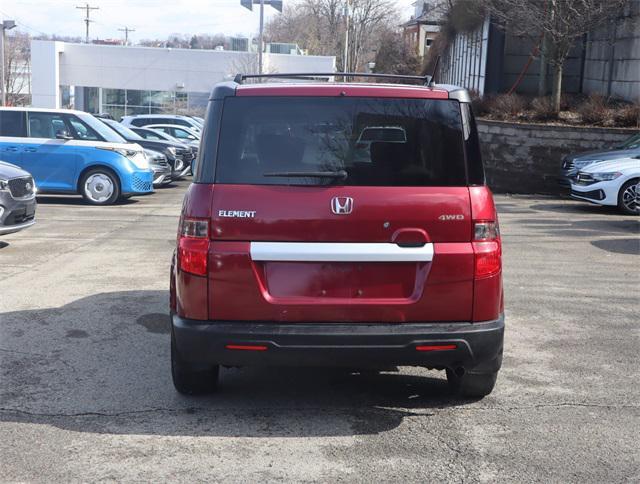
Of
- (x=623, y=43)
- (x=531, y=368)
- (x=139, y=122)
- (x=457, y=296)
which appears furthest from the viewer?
(x=139, y=122)

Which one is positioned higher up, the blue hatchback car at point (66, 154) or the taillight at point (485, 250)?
the taillight at point (485, 250)

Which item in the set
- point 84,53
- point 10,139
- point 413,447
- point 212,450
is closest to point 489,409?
point 413,447

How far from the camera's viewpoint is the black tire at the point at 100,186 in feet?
55.1

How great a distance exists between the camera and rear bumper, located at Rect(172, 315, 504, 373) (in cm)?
462

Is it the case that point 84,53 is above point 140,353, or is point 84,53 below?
above

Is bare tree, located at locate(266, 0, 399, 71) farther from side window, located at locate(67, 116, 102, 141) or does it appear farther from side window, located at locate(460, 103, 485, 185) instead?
side window, located at locate(460, 103, 485, 185)

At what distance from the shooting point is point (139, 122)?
87.4ft

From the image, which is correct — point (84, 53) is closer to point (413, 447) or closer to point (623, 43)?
point (623, 43)

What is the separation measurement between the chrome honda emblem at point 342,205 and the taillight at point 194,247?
0.71 m

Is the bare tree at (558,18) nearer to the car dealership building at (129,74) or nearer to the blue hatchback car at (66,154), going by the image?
the blue hatchback car at (66,154)

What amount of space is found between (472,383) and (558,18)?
60.7 ft

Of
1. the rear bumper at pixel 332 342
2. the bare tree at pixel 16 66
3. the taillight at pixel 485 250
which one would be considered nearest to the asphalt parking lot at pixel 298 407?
the rear bumper at pixel 332 342

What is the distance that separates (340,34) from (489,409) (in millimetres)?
79313

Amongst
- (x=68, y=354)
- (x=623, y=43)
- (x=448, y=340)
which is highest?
(x=623, y=43)
